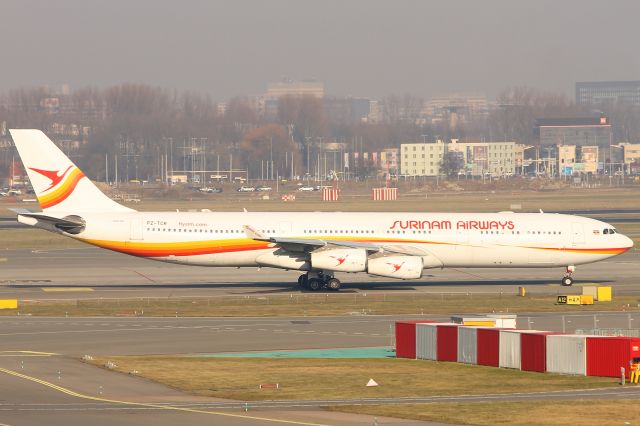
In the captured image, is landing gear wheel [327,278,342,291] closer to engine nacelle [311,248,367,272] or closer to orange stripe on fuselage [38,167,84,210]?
engine nacelle [311,248,367,272]

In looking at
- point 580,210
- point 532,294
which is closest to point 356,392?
point 532,294

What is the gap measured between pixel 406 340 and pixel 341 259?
69.8 feet

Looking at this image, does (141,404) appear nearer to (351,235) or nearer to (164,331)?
(164,331)

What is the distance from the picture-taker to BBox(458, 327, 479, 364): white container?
44.3 metres

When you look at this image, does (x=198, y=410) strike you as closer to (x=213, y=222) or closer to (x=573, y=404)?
(x=573, y=404)

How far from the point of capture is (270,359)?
46.1m

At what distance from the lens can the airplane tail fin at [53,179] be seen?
70.4 m

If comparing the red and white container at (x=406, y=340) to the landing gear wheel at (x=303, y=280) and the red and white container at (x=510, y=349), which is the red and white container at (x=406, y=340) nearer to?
the red and white container at (x=510, y=349)

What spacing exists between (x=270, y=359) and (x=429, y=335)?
622 centimetres

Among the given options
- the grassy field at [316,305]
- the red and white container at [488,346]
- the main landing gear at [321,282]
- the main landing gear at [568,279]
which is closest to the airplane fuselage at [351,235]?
the main landing gear at [568,279]

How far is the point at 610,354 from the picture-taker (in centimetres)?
3991

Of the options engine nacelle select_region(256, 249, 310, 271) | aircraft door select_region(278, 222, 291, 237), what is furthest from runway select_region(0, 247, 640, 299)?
aircraft door select_region(278, 222, 291, 237)

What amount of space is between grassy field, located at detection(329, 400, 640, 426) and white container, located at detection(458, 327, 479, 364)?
822cm

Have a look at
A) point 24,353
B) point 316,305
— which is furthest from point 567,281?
point 24,353
